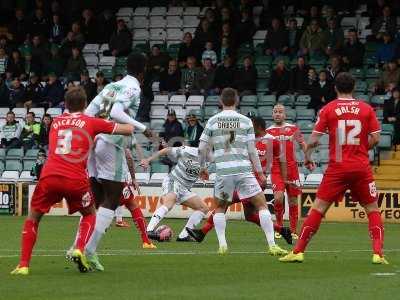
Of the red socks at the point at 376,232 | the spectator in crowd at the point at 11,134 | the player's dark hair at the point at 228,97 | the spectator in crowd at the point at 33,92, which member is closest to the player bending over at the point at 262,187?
the player's dark hair at the point at 228,97

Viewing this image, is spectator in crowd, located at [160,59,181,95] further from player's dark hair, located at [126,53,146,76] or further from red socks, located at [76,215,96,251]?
red socks, located at [76,215,96,251]

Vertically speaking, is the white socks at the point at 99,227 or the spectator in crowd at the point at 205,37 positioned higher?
the spectator in crowd at the point at 205,37

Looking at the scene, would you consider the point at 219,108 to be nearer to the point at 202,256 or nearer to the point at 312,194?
the point at 312,194

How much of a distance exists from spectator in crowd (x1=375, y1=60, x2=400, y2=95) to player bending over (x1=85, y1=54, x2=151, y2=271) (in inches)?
622

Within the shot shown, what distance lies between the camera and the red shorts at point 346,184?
13727 millimetres

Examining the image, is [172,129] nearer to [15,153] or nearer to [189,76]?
[189,76]

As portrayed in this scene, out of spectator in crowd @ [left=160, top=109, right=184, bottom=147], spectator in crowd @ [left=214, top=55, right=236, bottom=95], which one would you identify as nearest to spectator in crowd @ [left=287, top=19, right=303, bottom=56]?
spectator in crowd @ [left=214, top=55, right=236, bottom=95]

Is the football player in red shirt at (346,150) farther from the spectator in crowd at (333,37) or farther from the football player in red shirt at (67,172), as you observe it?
the spectator in crowd at (333,37)

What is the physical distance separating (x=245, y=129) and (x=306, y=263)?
93.0 inches

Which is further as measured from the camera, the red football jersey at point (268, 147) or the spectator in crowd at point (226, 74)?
the spectator in crowd at point (226, 74)

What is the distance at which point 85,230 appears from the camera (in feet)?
42.1

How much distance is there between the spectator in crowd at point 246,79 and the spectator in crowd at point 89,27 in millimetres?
6350

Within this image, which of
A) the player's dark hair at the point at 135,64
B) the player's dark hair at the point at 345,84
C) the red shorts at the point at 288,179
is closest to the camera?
the player's dark hair at the point at 345,84

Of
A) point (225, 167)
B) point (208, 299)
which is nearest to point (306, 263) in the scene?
point (225, 167)
